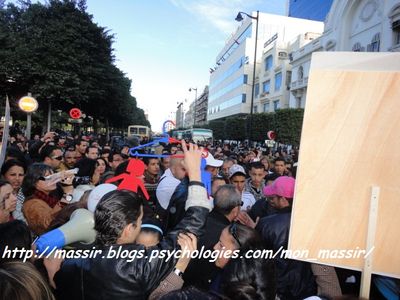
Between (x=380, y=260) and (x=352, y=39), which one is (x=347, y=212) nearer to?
(x=380, y=260)

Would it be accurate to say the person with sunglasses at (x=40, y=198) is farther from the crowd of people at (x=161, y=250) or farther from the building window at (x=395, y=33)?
the building window at (x=395, y=33)

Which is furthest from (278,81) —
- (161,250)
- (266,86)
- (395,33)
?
(161,250)

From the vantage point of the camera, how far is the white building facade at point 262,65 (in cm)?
4597

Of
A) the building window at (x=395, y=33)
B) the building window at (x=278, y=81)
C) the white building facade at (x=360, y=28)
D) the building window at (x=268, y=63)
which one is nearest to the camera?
the building window at (x=395, y=33)

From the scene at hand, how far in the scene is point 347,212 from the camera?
1.43 metres

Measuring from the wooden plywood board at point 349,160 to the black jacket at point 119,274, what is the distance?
61cm

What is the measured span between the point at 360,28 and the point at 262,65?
981 inches

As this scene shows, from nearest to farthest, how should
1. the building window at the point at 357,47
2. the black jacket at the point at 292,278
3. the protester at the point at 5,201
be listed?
the black jacket at the point at 292,278
the protester at the point at 5,201
the building window at the point at 357,47

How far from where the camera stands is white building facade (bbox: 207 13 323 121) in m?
46.0

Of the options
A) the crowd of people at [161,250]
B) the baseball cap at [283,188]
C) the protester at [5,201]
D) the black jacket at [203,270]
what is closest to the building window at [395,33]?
the baseball cap at [283,188]

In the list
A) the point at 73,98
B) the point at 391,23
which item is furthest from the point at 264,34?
the point at 73,98

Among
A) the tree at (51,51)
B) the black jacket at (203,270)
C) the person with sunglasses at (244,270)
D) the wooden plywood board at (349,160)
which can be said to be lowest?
the black jacket at (203,270)

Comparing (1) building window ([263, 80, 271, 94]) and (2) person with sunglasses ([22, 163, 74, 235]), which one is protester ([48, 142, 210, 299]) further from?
(1) building window ([263, 80, 271, 94])

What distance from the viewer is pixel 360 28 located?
88.1 feet
